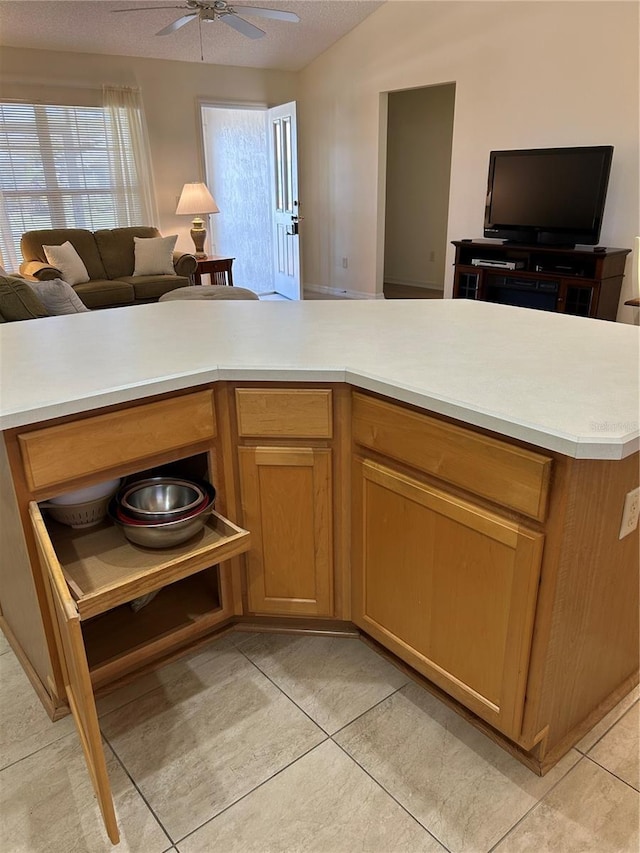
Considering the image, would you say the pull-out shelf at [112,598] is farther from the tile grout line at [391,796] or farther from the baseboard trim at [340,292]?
the baseboard trim at [340,292]

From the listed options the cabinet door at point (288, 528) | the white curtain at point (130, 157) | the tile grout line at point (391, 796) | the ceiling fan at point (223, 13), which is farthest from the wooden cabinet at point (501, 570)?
the white curtain at point (130, 157)

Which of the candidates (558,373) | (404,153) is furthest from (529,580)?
(404,153)

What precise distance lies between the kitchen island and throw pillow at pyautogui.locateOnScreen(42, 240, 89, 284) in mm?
3878

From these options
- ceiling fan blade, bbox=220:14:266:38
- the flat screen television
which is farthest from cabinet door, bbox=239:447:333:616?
the flat screen television

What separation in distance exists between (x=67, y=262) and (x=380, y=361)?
15.7ft

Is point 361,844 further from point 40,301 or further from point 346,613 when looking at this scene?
point 40,301

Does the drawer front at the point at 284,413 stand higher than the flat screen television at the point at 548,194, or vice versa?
the flat screen television at the point at 548,194

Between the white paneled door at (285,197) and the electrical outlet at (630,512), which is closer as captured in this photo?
the electrical outlet at (630,512)

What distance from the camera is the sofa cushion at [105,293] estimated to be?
5344mm

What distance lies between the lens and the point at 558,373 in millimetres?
1388

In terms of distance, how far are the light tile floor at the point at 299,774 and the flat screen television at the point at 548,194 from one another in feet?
13.2

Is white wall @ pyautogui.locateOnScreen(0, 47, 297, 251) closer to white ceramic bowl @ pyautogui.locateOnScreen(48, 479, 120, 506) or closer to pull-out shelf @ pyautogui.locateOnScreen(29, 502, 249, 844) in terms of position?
white ceramic bowl @ pyautogui.locateOnScreen(48, 479, 120, 506)

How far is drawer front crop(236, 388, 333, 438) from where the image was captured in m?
1.56

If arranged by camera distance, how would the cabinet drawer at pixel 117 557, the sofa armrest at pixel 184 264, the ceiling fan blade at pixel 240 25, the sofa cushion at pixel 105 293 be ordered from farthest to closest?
the sofa armrest at pixel 184 264, the sofa cushion at pixel 105 293, the ceiling fan blade at pixel 240 25, the cabinet drawer at pixel 117 557
